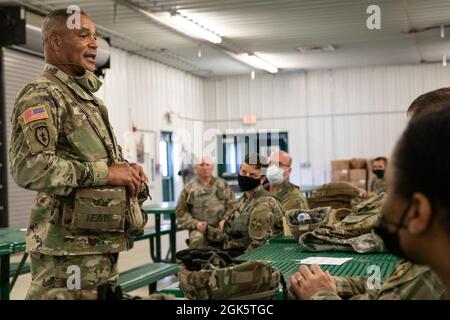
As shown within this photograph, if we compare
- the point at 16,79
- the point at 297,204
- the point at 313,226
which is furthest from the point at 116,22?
the point at 313,226

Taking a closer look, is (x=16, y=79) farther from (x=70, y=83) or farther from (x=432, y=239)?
(x=432, y=239)

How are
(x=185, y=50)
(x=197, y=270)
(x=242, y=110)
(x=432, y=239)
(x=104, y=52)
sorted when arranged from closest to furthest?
(x=432, y=239) < (x=197, y=270) < (x=104, y=52) < (x=185, y=50) < (x=242, y=110)

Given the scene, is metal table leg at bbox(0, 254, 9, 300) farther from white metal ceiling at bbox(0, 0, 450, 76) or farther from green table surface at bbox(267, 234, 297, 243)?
white metal ceiling at bbox(0, 0, 450, 76)

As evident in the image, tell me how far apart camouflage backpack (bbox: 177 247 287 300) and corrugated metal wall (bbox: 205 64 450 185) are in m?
13.8

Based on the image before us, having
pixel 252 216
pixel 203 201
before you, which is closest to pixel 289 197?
pixel 252 216

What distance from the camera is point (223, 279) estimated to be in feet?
4.95

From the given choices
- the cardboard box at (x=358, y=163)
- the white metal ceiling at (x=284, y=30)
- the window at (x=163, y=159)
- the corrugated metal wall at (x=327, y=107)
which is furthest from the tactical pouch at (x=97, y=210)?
the corrugated metal wall at (x=327, y=107)

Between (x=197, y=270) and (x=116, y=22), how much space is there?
8.88 metres

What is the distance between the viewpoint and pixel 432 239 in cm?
111

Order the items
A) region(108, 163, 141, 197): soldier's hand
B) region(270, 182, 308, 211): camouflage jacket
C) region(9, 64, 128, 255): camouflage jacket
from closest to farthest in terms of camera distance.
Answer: region(9, 64, 128, 255): camouflage jacket → region(108, 163, 141, 197): soldier's hand → region(270, 182, 308, 211): camouflage jacket

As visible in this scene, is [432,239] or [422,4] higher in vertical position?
[422,4]

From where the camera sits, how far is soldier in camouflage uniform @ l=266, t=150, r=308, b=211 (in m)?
4.83

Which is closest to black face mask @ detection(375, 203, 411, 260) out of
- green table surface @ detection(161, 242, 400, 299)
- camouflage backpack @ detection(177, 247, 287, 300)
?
camouflage backpack @ detection(177, 247, 287, 300)

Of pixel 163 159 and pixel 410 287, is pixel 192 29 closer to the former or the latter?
pixel 163 159
